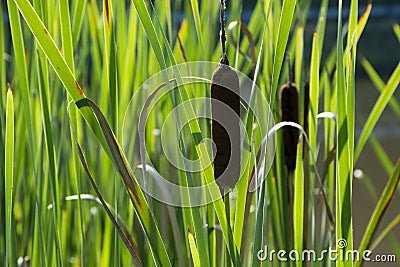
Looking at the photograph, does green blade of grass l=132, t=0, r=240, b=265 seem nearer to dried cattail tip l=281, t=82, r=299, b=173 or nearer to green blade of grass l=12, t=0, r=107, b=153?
green blade of grass l=12, t=0, r=107, b=153

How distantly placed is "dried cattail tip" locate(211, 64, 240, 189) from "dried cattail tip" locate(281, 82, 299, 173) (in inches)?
7.3

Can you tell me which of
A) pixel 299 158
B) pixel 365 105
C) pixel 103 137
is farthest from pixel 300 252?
pixel 365 105

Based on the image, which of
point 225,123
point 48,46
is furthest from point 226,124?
point 48,46

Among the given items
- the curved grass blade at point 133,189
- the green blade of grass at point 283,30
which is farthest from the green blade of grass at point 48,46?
the green blade of grass at point 283,30

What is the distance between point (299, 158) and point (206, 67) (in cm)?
13

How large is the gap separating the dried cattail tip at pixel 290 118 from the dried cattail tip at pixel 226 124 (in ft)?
0.61

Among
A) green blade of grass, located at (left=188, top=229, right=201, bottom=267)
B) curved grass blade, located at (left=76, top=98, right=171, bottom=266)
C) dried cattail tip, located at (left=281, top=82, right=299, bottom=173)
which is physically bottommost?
green blade of grass, located at (left=188, top=229, right=201, bottom=267)

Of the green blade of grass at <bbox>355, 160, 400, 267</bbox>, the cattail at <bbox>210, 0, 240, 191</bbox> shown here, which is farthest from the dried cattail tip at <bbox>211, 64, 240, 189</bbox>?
the green blade of grass at <bbox>355, 160, 400, 267</bbox>

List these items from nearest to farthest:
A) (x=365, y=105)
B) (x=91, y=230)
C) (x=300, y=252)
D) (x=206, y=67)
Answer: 1. (x=300, y=252)
2. (x=206, y=67)
3. (x=91, y=230)
4. (x=365, y=105)

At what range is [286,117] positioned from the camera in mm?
607

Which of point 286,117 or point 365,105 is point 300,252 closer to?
point 286,117

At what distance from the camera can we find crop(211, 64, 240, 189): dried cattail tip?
395mm

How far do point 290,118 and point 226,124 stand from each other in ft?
0.68

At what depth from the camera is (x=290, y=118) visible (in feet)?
1.99
